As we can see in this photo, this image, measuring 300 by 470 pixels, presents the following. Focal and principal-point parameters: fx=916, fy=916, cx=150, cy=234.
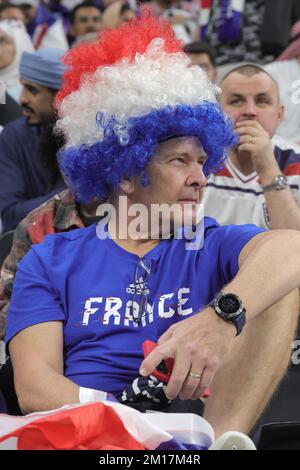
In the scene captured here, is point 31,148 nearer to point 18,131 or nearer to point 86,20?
point 18,131

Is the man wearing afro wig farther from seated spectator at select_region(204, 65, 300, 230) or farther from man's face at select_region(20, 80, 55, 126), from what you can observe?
man's face at select_region(20, 80, 55, 126)

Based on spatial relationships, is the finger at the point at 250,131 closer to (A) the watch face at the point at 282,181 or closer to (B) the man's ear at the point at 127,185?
(A) the watch face at the point at 282,181

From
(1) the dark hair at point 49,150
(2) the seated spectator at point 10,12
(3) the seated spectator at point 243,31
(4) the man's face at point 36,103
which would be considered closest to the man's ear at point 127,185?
(1) the dark hair at point 49,150

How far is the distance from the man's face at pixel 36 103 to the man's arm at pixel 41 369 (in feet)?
8.17

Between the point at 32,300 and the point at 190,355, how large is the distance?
2.60 ft

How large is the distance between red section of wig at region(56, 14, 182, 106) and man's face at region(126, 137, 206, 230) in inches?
13.9

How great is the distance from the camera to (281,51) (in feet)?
22.3

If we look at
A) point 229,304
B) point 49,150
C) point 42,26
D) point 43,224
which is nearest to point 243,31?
point 42,26

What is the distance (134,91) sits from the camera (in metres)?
2.99

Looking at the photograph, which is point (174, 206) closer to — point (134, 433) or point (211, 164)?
point (211, 164)

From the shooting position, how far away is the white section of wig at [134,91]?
2982 mm

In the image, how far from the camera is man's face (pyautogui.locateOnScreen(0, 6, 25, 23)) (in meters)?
8.52

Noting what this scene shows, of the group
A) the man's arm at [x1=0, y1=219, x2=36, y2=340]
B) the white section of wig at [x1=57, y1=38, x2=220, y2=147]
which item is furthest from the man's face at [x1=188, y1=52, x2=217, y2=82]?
the white section of wig at [x1=57, y1=38, x2=220, y2=147]
